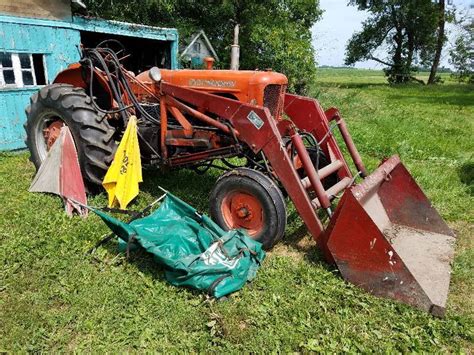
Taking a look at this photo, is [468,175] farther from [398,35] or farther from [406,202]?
[398,35]

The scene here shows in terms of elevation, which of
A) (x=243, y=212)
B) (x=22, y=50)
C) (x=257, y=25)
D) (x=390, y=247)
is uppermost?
(x=257, y=25)

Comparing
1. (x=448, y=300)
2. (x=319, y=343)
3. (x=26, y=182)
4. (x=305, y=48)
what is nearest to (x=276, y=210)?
(x=319, y=343)

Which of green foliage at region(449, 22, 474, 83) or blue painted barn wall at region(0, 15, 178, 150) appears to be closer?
blue painted barn wall at region(0, 15, 178, 150)

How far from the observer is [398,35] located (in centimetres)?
3081

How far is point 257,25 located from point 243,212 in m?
12.9

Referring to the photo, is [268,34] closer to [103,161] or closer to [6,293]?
[103,161]

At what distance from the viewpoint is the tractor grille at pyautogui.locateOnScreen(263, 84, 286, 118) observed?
379cm

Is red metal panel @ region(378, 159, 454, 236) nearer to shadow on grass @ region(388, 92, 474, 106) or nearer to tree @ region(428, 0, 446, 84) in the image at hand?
shadow on grass @ region(388, 92, 474, 106)

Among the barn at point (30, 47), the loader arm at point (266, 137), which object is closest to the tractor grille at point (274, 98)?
the loader arm at point (266, 137)

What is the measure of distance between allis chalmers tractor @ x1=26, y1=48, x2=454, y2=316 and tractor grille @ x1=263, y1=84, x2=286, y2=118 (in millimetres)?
11

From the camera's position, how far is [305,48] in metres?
14.3

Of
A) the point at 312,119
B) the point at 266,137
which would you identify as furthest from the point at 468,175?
the point at 266,137

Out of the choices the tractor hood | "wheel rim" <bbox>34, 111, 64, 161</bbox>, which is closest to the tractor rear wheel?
the tractor hood

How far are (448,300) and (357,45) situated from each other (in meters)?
33.1
